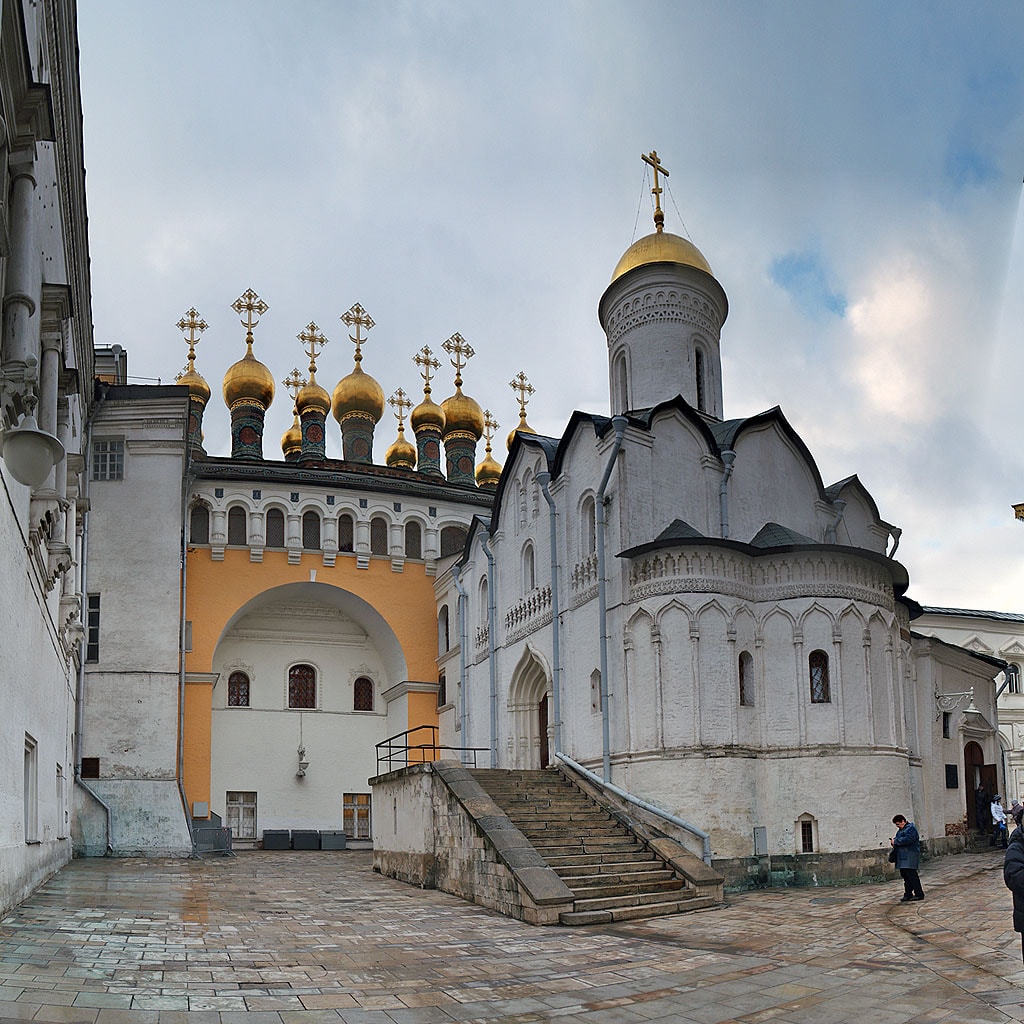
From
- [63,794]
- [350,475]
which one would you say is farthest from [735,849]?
[350,475]

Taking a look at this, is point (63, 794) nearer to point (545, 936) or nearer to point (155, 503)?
point (155, 503)

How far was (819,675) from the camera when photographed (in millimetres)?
16344

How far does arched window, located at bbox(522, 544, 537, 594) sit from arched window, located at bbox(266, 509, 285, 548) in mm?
8410

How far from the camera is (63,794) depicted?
667 inches

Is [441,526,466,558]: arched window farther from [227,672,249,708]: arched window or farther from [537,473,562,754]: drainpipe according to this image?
[537,473,562,754]: drainpipe

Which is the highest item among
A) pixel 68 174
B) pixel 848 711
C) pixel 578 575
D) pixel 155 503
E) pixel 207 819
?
pixel 68 174

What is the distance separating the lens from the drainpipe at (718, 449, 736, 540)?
17.8 metres

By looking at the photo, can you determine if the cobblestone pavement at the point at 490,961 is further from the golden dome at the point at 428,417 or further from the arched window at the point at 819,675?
the golden dome at the point at 428,417

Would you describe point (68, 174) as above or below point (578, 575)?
above

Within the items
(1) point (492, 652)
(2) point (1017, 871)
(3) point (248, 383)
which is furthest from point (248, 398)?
(2) point (1017, 871)

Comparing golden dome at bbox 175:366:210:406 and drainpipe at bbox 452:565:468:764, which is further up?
golden dome at bbox 175:366:210:406

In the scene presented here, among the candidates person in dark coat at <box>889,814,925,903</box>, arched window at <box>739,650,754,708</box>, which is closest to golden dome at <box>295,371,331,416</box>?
arched window at <box>739,650,754,708</box>

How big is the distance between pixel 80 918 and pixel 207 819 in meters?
14.7

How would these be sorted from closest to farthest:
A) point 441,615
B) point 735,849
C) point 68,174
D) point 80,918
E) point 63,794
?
1. point 80,918
2. point 68,174
3. point 735,849
4. point 63,794
5. point 441,615
